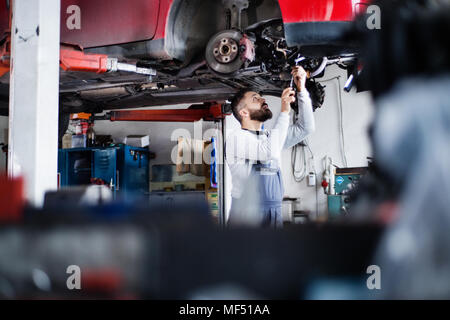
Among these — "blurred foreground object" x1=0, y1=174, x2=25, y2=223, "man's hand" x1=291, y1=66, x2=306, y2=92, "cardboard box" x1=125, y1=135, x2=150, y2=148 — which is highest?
"cardboard box" x1=125, y1=135, x2=150, y2=148

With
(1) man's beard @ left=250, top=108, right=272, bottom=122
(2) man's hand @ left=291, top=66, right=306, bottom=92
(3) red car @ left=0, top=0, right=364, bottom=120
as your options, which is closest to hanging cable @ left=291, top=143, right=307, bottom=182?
(3) red car @ left=0, top=0, right=364, bottom=120

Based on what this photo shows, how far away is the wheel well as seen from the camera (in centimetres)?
271

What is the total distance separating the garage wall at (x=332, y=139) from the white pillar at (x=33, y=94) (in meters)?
5.61

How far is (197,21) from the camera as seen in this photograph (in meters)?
2.92

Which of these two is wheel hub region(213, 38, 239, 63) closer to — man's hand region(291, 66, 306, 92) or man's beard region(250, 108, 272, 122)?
man's beard region(250, 108, 272, 122)

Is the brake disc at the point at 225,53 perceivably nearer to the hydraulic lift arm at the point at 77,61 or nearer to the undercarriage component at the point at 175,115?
the hydraulic lift arm at the point at 77,61

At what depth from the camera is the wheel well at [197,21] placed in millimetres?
2709

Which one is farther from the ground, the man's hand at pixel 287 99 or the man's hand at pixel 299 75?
the man's hand at pixel 299 75

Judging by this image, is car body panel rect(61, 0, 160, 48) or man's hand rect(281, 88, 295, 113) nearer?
man's hand rect(281, 88, 295, 113)

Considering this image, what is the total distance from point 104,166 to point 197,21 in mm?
4240

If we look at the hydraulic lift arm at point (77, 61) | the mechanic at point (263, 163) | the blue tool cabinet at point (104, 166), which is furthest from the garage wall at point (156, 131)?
the mechanic at point (263, 163)

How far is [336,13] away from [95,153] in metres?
5.38

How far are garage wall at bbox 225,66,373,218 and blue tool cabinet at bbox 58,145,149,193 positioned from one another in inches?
104
